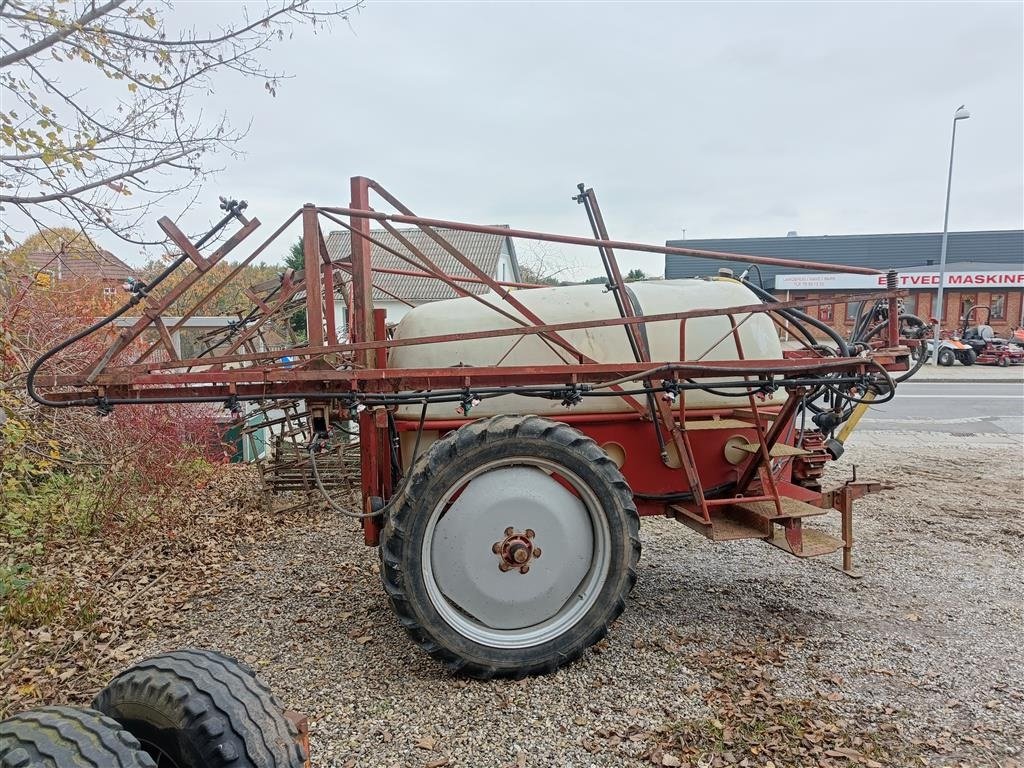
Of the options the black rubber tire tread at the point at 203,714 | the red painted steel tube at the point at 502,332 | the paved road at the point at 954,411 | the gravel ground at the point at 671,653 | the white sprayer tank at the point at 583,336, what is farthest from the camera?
the paved road at the point at 954,411

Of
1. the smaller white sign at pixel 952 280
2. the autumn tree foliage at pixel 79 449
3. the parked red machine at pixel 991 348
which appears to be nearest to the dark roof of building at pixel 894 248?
the smaller white sign at pixel 952 280

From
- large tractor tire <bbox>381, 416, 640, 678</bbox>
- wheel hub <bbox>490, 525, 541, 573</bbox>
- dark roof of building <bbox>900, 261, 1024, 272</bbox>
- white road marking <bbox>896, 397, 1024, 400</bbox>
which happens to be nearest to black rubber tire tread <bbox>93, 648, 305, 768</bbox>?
large tractor tire <bbox>381, 416, 640, 678</bbox>

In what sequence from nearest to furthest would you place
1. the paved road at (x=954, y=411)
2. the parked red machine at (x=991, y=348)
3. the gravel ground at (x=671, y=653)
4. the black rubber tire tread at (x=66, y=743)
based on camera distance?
1. the black rubber tire tread at (x=66, y=743)
2. the gravel ground at (x=671, y=653)
3. the paved road at (x=954, y=411)
4. the parked red machine at (x=991, y=348)

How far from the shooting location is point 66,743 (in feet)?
4.82

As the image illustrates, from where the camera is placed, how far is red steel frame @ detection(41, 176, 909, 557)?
9.91 feet

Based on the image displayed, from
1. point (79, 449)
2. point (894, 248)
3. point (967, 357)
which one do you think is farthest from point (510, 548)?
point (894, 248)

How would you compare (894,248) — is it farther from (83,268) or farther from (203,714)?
(203,714)

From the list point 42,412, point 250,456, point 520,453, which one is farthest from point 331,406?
point 250,456

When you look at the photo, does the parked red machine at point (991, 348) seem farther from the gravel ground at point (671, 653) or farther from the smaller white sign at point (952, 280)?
the gravel ground at point (671, 653)

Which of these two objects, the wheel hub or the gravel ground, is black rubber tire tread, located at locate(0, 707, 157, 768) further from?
the wheel hub

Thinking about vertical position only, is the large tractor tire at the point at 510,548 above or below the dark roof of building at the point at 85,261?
below

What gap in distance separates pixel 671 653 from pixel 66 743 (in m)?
2.66

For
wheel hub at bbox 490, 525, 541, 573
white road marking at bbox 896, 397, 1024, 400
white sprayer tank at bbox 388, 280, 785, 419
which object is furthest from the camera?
white road marking at bbox 896, 397, 1024, 400

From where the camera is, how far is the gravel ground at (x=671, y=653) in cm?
267
